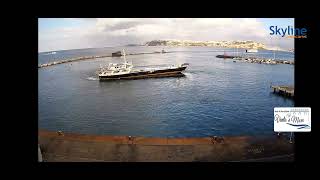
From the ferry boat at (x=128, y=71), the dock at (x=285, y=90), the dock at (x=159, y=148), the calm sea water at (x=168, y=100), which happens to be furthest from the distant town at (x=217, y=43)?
the dock at (x=159, y=148)

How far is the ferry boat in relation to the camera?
12375mm

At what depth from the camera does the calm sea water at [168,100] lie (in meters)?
11.2

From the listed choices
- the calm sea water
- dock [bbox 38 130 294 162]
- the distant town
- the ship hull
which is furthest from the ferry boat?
dock [bbox 38 130 294 162]

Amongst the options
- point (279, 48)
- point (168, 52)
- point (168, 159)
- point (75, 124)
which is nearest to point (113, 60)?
point (168, 52)

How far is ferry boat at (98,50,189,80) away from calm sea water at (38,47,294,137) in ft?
0.78

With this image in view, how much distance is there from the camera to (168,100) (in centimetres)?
1148

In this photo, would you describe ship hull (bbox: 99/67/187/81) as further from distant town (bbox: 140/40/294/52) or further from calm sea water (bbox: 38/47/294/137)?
distant town (bbox: 140/40/294/52)

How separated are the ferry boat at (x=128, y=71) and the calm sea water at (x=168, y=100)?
0.78 ft

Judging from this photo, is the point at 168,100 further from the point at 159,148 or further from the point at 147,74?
the point at 147,74

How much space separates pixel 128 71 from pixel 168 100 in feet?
6.28

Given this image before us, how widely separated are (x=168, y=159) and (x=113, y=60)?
3719 millimetres

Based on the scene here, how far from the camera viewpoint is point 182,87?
463 inches

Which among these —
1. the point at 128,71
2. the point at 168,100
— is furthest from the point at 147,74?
the point at 168,100
